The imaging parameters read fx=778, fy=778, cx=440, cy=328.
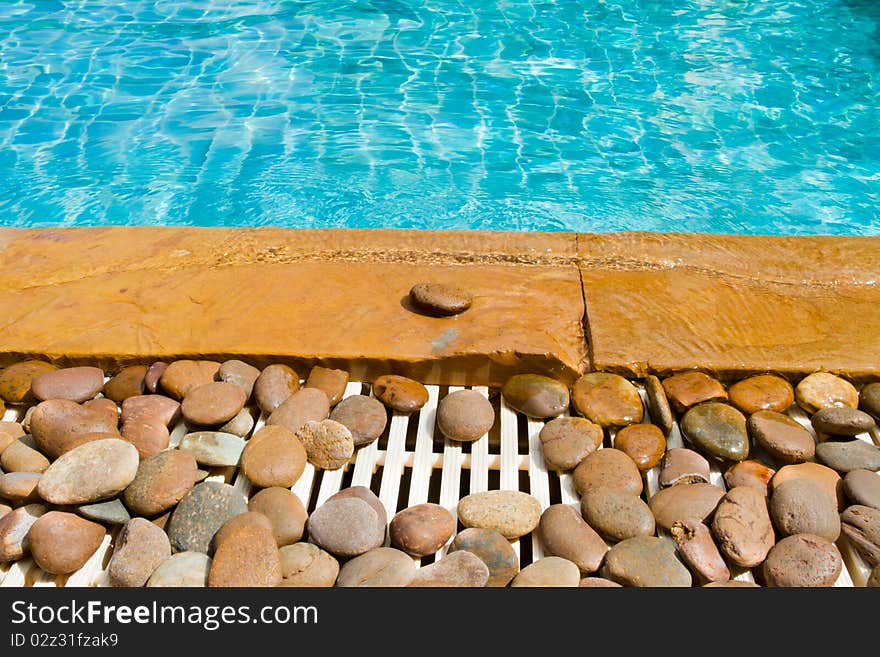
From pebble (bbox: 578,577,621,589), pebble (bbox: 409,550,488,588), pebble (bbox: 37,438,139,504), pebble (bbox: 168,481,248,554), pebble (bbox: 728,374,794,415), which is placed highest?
pebble (bbox: 37,438,139,504)

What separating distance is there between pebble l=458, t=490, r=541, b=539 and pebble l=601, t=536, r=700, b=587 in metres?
0.23

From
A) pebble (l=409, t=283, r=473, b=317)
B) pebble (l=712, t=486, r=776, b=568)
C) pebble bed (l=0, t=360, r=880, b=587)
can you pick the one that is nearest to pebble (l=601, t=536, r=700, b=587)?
pebble bed (l=0, t=360, r=880, b=587)

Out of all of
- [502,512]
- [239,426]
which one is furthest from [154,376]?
[502,512]

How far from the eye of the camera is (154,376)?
2484 mm

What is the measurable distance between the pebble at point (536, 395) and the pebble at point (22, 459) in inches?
53.6

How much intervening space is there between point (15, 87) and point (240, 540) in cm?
520

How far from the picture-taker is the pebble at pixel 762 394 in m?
2.36

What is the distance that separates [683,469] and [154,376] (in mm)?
1637

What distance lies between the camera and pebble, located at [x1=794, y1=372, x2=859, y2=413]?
235cm

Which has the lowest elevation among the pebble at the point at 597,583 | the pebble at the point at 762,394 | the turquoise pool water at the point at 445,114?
the turquoise pool water at the point at 445,114

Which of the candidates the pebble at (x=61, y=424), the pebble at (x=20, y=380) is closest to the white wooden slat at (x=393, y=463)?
the pebble at (x=61, y=424)

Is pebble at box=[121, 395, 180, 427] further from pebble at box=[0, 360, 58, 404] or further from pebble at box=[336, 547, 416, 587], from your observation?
pebble at box=[336, 547, 416, 587]

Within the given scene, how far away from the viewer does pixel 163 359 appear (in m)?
2.56

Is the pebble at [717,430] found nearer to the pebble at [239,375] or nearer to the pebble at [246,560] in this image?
the pebble at [246,560]
